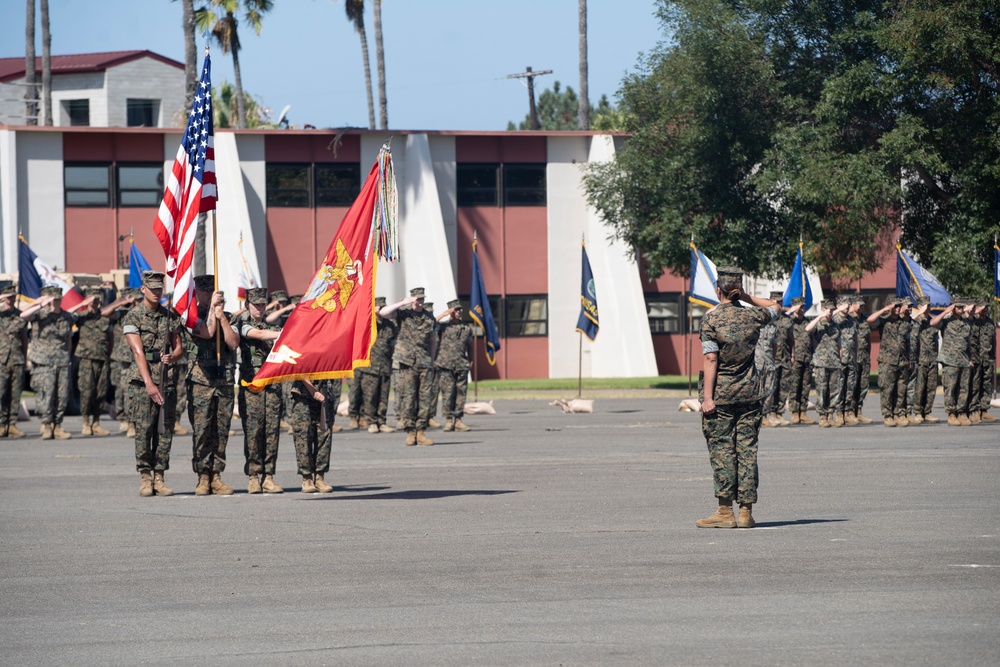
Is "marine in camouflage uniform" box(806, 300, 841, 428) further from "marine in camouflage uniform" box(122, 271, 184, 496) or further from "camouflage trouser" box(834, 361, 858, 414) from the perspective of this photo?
"marine in camouflage uniform" box(122, 271, 184, 496)

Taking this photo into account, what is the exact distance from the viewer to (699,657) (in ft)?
22.9

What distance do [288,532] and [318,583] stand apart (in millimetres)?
2265

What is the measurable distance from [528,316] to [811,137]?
12573mm

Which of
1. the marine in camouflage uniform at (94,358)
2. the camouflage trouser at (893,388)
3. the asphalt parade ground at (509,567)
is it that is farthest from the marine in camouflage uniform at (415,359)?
the camouflage trouser at (893,388)

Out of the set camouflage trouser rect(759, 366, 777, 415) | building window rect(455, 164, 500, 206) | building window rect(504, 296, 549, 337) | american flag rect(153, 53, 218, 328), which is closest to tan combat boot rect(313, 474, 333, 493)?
american flag rect(153, 53, 218, 328)

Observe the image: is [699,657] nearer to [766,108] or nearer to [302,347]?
[302,347]

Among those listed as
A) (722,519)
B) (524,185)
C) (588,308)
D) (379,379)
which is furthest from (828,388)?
(524,185)

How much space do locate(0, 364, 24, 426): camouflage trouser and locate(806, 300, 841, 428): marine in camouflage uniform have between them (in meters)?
12.8

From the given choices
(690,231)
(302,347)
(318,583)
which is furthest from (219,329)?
(690,231)

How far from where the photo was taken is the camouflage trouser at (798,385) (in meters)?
24.2

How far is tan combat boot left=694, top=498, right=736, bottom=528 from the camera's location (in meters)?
11.3

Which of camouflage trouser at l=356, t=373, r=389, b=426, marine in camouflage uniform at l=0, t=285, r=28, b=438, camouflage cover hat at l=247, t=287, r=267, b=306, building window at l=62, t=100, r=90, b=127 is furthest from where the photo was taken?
building window at l=62, t=100, r=90, b=127

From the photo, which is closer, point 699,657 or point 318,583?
point 699,657

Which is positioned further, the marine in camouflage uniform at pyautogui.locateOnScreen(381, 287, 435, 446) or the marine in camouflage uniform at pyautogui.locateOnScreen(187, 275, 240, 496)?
the marine in camouflage uniform at pyautogui.locateOnScreen(381, 287, 435, 446)
